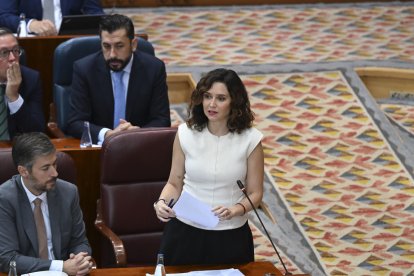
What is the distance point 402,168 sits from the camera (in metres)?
4.73

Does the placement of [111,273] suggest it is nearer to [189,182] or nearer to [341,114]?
[189,182]

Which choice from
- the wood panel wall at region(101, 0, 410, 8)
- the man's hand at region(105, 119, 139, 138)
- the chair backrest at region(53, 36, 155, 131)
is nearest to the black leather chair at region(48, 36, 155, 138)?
the chair backrest at region(53, 36, 155, 131)

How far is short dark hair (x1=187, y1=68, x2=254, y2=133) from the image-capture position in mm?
2877

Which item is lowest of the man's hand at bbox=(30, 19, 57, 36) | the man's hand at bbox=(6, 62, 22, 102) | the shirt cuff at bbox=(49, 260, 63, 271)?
the shirt cuff at bbox=(49, 260, 63, 271)

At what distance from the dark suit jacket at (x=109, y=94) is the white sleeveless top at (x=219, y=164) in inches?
32.5

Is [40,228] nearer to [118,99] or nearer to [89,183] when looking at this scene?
[89,183]

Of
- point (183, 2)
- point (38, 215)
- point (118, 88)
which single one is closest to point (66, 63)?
point (118, 88)

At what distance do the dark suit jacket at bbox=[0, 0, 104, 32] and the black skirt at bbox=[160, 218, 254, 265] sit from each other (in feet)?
6.19

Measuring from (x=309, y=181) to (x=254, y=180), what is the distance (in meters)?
1.75

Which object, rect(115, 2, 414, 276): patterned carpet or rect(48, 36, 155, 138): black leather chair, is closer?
rect(48, 36, 155, 138): black leather chair

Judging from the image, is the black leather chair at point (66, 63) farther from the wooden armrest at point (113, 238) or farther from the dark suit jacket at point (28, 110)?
the wooden armrest at point (113, 238)

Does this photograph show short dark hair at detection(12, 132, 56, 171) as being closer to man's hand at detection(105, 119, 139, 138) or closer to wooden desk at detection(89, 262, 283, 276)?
wooden desk at detection(89, 262, 283, 276)

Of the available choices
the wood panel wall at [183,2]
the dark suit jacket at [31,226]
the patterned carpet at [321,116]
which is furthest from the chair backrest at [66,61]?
the wood panel wall at [183,2]

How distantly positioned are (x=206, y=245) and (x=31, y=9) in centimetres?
205
